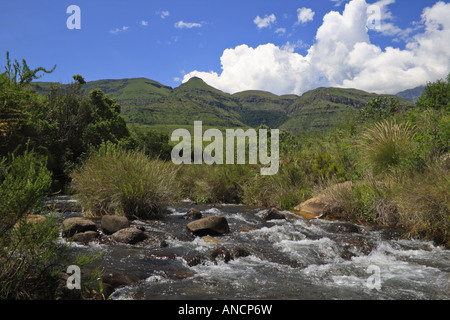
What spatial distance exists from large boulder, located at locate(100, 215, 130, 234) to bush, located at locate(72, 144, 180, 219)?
1457 millimetres

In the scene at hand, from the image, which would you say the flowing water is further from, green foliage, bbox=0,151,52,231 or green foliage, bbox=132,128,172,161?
green foliage, bbox=132,128,172,161

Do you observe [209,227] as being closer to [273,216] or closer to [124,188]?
[124,188]

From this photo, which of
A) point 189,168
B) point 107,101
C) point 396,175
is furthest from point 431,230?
point 107,101

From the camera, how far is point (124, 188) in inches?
401

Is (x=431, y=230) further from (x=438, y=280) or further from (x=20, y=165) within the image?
(x=20, y=165)

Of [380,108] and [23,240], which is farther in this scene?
[380,108]

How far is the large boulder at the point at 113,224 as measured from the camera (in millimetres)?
8695

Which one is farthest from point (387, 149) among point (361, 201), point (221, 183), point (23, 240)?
point (23, 240)

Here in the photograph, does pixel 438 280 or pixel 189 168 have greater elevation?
pixel 189 168

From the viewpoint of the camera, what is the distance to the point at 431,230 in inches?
321

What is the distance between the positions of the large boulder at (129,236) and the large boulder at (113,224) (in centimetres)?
62

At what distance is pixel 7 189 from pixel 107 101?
85.8 ft

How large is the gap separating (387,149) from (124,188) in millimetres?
9830
